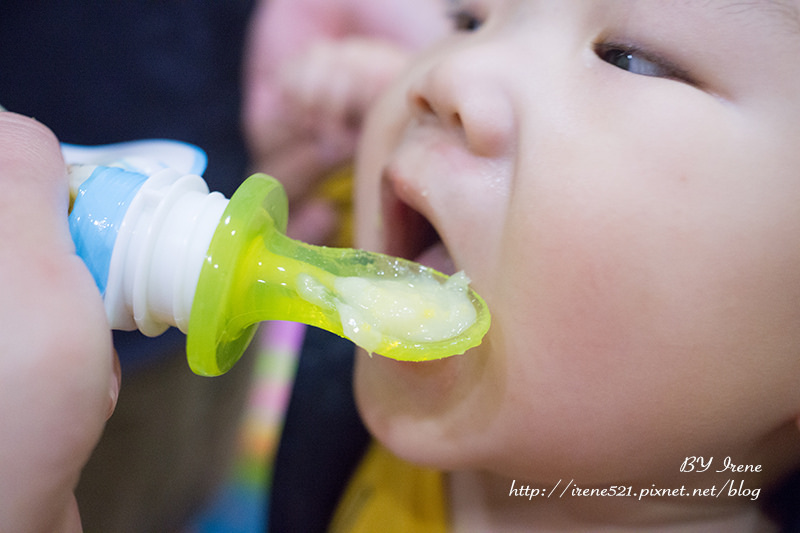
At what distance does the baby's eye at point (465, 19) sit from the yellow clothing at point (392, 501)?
0.56m

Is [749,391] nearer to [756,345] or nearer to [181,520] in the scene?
[756,345]

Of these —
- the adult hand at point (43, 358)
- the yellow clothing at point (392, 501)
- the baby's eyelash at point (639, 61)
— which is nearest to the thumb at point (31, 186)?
the adult hand at point (43, 358)

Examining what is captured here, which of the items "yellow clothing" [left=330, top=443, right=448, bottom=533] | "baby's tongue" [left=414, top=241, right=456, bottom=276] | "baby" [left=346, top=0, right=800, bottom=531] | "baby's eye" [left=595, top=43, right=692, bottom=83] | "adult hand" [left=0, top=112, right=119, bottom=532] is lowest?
"yellow clothing" [left=330, top=443, right=448, bottom=533]

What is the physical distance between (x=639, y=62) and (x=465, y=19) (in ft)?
0.84

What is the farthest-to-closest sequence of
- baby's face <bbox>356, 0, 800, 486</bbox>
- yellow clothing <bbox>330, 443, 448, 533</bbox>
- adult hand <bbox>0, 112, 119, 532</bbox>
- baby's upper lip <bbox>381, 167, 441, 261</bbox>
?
yellow clothing <bbox>330, 443, 448, 533</bbox> → baby's upper lip <bbox>381, 167, 441, 261</bbox> → baby's face <bbox>356, 0, 800, 486</bbox> → adult hand <bbox>0, 112, 119, 532</bbox>

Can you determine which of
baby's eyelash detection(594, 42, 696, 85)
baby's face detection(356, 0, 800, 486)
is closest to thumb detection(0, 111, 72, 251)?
baby's face detection(356, 0, 800, 486)

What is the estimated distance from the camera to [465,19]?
0.68 meters

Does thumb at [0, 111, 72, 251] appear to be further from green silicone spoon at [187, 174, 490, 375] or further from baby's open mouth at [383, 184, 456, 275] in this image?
baby's open mouth at [383, 184, 456, 275]

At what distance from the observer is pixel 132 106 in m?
1.09

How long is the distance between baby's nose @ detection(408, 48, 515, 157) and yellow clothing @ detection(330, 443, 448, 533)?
474 millimetres

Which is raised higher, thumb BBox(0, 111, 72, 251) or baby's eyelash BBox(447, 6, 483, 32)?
baby's eyelash BBox(447, 6, 483, 32)

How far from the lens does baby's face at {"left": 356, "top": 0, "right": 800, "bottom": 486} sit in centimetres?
44

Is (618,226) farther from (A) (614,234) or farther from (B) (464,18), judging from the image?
(B) (464,18)

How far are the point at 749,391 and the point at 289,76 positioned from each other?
2.93 ft
